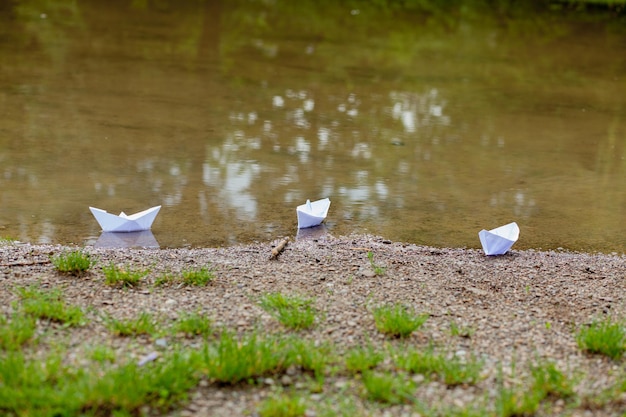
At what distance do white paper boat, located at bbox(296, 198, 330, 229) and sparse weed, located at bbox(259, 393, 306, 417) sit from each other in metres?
3.23

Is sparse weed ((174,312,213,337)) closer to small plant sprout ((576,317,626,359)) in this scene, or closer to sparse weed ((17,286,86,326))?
sparse weed ((17,286,86,326))

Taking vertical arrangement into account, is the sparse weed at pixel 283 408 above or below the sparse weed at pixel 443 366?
below

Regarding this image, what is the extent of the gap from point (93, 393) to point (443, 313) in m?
2.08

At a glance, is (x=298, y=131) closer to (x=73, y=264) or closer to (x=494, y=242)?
(x=494, y=242)

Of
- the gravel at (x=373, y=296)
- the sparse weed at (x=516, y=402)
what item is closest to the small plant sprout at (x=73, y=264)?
the gravel at (x=373, y=296)

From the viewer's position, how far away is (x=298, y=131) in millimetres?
9789

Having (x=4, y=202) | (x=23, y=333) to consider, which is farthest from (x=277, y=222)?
(x=23, y=333)

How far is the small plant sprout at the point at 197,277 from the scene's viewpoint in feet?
16.4

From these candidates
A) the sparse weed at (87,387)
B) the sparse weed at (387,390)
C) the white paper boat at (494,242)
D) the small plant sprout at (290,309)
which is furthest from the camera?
the white paper boat at (494,242)

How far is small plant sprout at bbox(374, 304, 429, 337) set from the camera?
4348 millimetres

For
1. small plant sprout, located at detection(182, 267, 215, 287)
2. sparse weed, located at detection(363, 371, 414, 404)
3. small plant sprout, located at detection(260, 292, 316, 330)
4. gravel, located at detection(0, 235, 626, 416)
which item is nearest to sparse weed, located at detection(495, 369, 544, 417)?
gravel, located at detection(0, 235, 626, 416)

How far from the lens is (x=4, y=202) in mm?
7047

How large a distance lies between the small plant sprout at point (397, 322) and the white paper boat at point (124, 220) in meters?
2.61

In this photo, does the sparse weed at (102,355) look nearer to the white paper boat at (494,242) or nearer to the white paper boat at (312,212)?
the white paper boat at (312,212)
